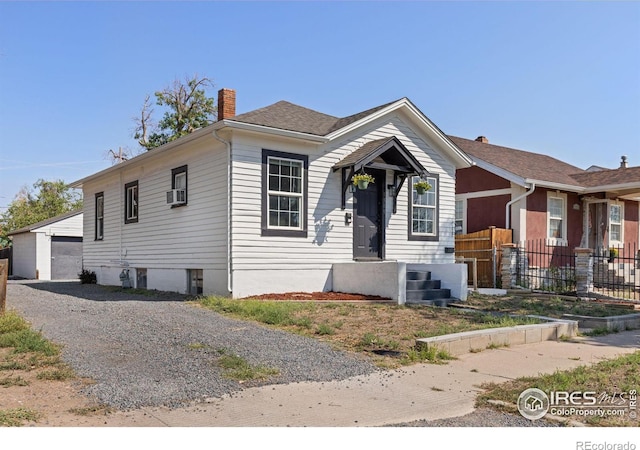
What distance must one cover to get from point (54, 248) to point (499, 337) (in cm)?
2407

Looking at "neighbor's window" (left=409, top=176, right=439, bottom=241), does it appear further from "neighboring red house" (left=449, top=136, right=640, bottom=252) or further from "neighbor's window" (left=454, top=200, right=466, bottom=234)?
"neighbor's window" (left=454, top=200, right=466, bottom=234)

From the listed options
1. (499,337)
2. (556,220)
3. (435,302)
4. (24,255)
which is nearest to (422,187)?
(435,302)

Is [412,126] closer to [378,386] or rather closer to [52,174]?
[378,386]

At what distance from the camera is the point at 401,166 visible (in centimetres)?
1385

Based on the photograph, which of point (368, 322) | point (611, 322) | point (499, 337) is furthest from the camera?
point (611, 322)

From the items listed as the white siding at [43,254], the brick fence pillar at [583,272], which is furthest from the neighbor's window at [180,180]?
the white siding at [43,254]

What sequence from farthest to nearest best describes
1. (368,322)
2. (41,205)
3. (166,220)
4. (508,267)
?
(41,205) → (508,267) → (166,220) → (368,322)

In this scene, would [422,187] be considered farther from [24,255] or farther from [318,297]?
[24,255]

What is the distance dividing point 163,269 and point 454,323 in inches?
330

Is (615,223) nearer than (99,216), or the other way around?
(99,216)

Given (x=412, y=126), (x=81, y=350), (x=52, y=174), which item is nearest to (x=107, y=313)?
(x=81, y=350)

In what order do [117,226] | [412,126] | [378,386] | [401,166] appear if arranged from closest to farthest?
[378,386]
[401,166]
[412,126]
[117,226]

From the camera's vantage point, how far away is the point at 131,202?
16.9 metres

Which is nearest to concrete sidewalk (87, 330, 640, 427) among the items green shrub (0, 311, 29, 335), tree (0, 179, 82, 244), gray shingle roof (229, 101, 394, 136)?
green shrub (0, 311, 29, 335)
